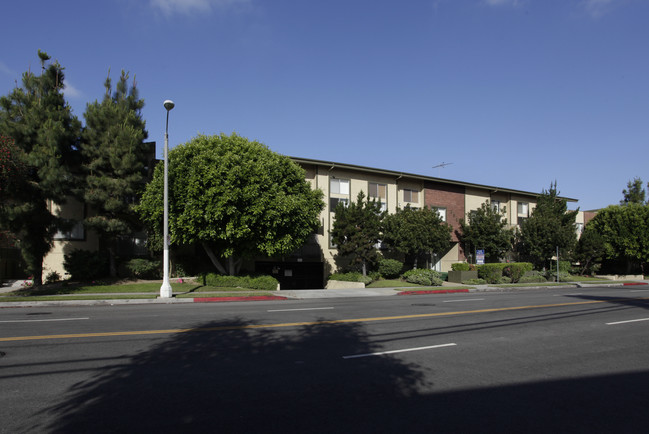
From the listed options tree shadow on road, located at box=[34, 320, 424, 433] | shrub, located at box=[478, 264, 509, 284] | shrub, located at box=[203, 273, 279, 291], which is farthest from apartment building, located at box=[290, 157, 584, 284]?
tree shadow on road, located at box=[34, 320, 424, 433]

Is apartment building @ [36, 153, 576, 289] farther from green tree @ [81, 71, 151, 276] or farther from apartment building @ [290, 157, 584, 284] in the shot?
green tree @ [81, 71, 151, 276]

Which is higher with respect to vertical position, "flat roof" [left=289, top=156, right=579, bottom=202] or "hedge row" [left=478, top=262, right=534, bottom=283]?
"flat roof" [left=289, top=156, right=579, bottom=202]

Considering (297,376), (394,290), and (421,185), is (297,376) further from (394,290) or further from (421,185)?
(421,185)

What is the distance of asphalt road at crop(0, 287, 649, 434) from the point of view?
4.52 metres

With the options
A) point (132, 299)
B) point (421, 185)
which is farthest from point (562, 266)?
point (132, 299)

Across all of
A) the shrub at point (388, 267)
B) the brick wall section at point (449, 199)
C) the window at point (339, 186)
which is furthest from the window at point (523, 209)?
the window at point (339, 186)

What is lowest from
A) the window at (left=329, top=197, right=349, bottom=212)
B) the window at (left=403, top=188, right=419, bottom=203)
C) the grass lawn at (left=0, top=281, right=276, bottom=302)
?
the grass lawn at (left=0, top=281, right=276, bottom=302)

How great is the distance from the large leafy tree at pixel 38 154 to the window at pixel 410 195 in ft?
86.9

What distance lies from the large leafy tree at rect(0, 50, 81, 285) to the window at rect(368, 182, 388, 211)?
22.4 m

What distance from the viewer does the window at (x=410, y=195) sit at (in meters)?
38.8

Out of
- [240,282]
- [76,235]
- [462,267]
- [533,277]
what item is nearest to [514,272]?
[533,277]

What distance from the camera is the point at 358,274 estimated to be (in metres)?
30.0

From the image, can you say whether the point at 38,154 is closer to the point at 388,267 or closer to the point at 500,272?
the point at 388,267

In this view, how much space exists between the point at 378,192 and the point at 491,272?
38.5 feet
